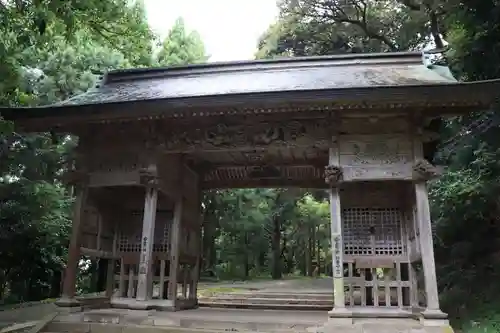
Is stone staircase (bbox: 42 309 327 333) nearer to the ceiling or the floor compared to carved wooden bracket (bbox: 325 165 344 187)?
nearer to the floor

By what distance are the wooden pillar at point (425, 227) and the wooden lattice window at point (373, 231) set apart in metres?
1.17

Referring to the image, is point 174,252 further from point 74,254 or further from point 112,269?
point 74,254

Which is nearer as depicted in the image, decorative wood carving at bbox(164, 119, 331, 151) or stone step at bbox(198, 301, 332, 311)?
decorative wood carving at bbox(164, 119, 331, 151)

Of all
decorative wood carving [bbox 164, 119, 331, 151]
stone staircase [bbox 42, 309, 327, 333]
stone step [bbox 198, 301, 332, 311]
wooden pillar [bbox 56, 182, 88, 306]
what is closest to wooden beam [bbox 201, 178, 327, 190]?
decorative wood carving [bbox 164, 119, 331, 151]

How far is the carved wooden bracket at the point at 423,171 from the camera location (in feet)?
25.2

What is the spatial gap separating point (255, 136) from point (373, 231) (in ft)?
10.6

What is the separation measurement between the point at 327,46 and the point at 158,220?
53.2ft

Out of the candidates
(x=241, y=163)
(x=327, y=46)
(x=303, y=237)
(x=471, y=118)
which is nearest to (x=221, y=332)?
(x=241, y=163)

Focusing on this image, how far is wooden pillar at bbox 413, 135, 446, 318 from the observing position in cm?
721

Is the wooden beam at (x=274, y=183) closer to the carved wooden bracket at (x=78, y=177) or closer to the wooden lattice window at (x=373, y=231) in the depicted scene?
the wooden lattice window at (x=373, y=231)

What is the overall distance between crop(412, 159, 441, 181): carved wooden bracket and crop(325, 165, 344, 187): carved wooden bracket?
1.35 metres

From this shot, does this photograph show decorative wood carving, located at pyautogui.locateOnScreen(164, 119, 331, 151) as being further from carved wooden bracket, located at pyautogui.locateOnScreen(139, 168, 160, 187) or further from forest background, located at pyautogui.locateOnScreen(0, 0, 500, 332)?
forest background, located at pyautogui.locateOnScreen(0, 0, 500, 332)

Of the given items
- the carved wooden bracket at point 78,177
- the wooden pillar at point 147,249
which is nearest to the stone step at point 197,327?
the wooden pillar at point 147,249

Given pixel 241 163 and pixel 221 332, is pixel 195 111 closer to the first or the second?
pixel 241 163
